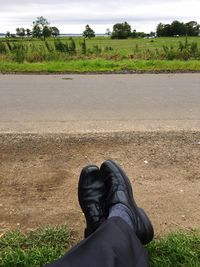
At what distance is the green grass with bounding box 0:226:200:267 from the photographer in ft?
7.95

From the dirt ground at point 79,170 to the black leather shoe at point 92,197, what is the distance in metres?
0.29

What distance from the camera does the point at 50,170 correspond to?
3902 millimetres

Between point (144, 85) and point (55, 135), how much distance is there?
3783 millimetres

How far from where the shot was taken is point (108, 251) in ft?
5.79

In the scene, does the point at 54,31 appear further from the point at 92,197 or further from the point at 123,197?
the point at 123,197

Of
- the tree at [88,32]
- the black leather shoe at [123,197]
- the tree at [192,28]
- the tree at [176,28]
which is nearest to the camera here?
the black leather shoe at [123,197]

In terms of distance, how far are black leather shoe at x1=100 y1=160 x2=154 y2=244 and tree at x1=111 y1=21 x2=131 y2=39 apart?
3893cm

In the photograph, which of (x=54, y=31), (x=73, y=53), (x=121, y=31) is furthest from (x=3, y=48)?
(x=121, y=31)

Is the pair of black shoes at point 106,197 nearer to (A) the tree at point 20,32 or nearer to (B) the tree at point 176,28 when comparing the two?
(A) the tree at point 20,32

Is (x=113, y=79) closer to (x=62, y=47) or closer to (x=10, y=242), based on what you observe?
(x=62, y=47)

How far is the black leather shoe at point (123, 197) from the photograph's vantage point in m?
2.32

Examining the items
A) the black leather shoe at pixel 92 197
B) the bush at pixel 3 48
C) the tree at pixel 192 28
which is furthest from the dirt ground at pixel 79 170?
the tree at pixel 192 28

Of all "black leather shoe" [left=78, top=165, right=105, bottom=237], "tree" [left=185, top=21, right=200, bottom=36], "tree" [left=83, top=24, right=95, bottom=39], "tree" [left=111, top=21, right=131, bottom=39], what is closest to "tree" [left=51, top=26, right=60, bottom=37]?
"tree" [left=83, top=24, right=95, bottom=39]

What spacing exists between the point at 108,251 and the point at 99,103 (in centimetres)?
511
